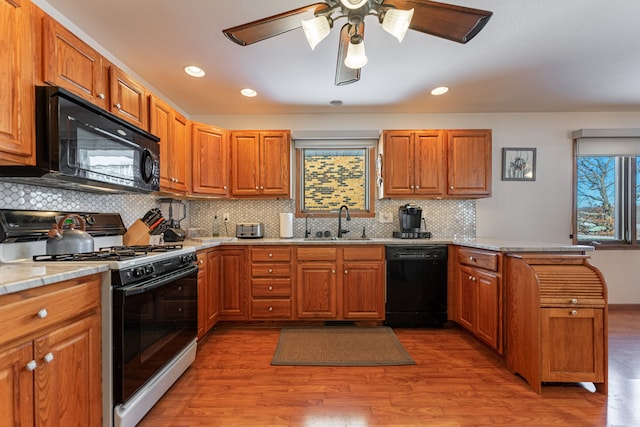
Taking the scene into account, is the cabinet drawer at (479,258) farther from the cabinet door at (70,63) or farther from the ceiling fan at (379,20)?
the cabinet door at (70,63)

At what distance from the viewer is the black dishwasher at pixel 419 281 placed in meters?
2.97

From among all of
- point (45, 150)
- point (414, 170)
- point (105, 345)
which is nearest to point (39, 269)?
point (105, 345)

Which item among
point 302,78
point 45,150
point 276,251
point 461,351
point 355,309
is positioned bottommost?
point 461,351

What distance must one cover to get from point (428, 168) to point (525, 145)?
1.40 m

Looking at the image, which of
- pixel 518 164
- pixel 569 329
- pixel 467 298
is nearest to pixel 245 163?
pixel 467 298

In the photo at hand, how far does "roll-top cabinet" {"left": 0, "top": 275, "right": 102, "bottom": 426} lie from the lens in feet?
3.26

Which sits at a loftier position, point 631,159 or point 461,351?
point 631,159

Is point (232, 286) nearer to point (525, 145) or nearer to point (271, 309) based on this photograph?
point (271, 309)

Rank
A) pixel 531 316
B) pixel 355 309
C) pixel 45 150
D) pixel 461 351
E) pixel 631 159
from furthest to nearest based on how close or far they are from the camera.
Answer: pixel 631 159, pixel 355 309, pixel 461 351, pixel 531 316, pixel 45 150

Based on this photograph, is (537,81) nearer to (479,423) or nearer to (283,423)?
(479,423)

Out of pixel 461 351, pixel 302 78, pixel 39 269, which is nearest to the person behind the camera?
pixel 39 269

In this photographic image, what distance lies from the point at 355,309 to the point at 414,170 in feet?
5.44

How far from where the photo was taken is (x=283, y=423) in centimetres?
160

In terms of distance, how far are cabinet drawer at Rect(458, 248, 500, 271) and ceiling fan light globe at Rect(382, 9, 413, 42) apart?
1.79m
